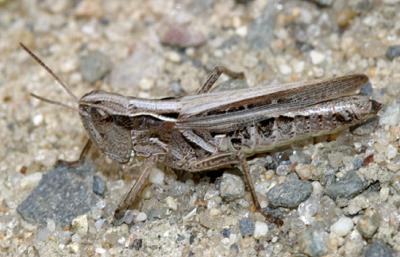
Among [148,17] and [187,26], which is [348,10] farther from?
[148,17]

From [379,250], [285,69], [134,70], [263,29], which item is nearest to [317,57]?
[285,69]

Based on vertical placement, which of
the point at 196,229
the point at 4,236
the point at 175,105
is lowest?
the point at 4,236

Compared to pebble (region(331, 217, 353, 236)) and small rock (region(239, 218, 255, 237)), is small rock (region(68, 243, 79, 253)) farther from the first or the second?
pebble (region(331, 217, 353, 236))

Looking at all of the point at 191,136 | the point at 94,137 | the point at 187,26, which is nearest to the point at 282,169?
the point at 191,136

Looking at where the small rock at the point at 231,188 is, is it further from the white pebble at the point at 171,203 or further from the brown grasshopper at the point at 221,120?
the white pebble at the point at 171,203

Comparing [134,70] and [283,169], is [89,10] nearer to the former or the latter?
[134,70]

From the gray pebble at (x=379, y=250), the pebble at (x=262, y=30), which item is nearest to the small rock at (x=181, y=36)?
the pebble at (x=262, y=30)

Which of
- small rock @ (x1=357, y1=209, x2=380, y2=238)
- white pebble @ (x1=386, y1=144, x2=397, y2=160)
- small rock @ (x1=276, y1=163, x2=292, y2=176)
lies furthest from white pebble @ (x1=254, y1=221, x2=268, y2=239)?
white pebble @ (x1=386, y1=144, x2=397, y2=160)
